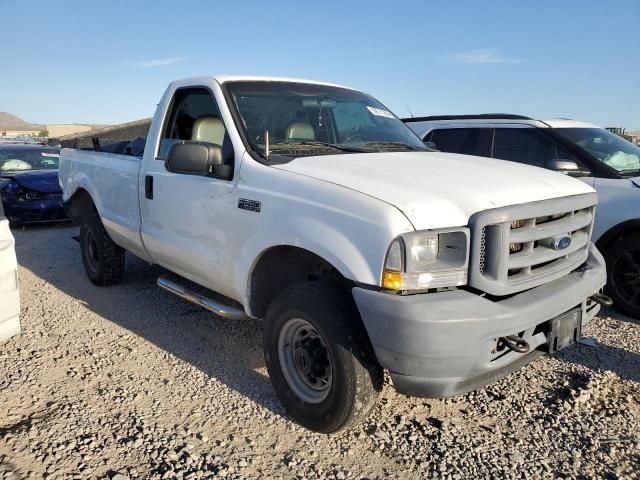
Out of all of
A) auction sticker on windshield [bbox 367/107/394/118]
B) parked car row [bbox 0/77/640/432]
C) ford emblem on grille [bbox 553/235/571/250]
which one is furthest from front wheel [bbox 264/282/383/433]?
auction sticker on windshield [bbox 367/107/394/118]

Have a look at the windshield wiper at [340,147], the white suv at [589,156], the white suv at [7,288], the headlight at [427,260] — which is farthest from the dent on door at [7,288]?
the white suv at [589,156]

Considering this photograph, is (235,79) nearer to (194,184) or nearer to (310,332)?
(194,184)

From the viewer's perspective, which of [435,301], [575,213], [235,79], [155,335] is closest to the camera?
[435,301]

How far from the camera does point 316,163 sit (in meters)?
3.10

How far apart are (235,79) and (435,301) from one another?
2.40m

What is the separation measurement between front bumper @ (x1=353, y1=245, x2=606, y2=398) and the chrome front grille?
112mm

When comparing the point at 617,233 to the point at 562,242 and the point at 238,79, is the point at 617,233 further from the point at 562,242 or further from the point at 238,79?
the point at 238,79

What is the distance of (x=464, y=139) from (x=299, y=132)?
3.09 m

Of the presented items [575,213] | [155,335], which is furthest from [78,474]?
[575,213]

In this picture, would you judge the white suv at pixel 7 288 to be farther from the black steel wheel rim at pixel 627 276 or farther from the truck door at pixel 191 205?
the black steel wheel rim at pixel 627 276

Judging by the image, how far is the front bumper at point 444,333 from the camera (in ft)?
7.68

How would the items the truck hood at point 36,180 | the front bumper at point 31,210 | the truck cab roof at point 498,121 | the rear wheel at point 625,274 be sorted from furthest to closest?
the truck hood at point 36,180 → the front bumper at point 31,210 → the truck cab roof at point 498,121 → the rear wheel at point 625,274

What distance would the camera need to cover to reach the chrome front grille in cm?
249

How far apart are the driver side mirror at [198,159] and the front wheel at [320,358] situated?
0.97 metres
